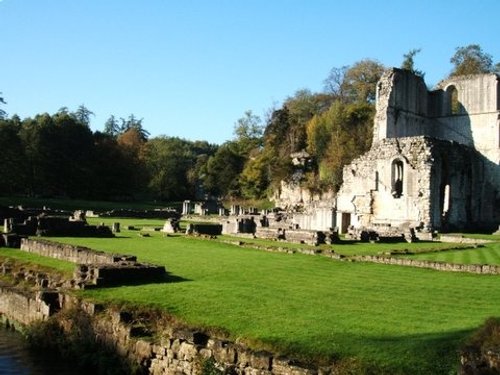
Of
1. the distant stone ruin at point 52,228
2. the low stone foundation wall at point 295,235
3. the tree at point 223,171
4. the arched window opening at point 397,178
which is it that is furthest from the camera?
the tree at point 223,171

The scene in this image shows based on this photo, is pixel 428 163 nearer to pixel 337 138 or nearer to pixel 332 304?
pixel 337 138

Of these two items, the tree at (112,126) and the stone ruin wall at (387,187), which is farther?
the tree at (112,126)

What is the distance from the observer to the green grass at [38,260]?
16.3 meters

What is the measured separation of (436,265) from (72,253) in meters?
11.1

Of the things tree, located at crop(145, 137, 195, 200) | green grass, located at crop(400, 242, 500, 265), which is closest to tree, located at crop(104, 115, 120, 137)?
tree, located at crop(145, 137, 195, 200)

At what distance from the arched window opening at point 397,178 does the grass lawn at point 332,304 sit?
69.5 feet

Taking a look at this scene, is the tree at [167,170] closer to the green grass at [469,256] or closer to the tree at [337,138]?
the tree at [337,138]

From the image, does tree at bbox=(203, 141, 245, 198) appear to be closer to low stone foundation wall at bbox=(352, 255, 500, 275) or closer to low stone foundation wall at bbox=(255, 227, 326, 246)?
low stone foundation wall at bbox=(255, 227, 326, 246)

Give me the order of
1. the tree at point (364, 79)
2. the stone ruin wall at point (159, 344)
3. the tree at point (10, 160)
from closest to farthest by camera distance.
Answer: the stone ruin wall at point (159, 344) < the tree at point (10, 160) < the tree at point (364, 79)

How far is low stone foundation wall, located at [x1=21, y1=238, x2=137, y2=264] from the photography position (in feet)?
53.4

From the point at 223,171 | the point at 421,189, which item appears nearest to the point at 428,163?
the point at 421,189

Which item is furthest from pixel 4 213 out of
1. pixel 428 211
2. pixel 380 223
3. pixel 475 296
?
pixel 475 296

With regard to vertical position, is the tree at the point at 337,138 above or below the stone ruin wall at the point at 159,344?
above

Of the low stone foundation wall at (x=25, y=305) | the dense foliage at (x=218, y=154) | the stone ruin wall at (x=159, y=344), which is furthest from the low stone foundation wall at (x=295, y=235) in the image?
the dense foliage at (x=218, y=154)
